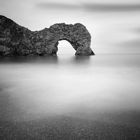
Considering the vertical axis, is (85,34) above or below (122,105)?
above

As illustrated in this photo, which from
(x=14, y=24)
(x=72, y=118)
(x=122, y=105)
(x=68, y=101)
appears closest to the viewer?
(x=72, y=118)

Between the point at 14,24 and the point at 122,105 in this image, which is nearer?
the point at 122,105

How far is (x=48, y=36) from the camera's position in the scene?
98.8 metres

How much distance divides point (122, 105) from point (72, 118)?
2.69m

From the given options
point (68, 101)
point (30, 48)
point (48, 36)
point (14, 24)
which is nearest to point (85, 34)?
point (48, 36)

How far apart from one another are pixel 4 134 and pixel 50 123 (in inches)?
53.6

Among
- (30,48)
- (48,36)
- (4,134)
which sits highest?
(48,36)

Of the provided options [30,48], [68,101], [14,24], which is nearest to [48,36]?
[30,48]

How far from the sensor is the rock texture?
8694 centimetres

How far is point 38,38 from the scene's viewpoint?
98.8 metres

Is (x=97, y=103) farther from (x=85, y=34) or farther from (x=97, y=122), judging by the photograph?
(x=85, y=34)

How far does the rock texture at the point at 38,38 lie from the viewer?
285ft

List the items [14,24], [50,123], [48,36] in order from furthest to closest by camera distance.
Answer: [48,36] < [14,24] < [50,123]

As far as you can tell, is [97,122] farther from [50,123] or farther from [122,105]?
[122,105]
